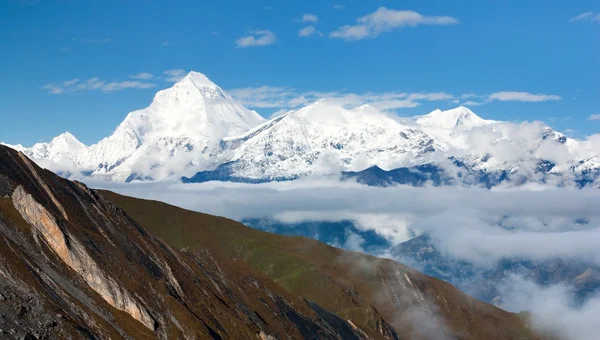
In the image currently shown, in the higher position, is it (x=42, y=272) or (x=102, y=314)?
(x=42, y=272)

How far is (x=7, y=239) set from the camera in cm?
19575

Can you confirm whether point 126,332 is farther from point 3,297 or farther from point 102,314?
point 3,297

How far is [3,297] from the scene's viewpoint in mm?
162500

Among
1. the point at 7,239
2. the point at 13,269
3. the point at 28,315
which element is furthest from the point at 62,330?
the point at 7,239

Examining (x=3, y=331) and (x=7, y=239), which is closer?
(x=3, y=331)

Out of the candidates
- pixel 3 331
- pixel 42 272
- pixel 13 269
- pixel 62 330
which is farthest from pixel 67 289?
pixel 3 331

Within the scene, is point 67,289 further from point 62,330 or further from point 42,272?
point 62,330

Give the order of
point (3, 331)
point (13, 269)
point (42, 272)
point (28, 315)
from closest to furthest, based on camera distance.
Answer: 1. point (3, 331)
2. point (28, 315)
3. point (13, 269)
4. point (42, 272)

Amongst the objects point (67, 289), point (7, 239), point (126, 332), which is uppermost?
point (7, 239)

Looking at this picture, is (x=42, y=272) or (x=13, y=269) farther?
(x=42, y=272)

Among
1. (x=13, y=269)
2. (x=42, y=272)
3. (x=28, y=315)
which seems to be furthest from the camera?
(x=42, y=272)

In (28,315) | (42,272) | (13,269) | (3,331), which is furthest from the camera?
(42,272)

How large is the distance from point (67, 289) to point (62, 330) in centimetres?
3381

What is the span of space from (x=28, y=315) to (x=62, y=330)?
759cm
